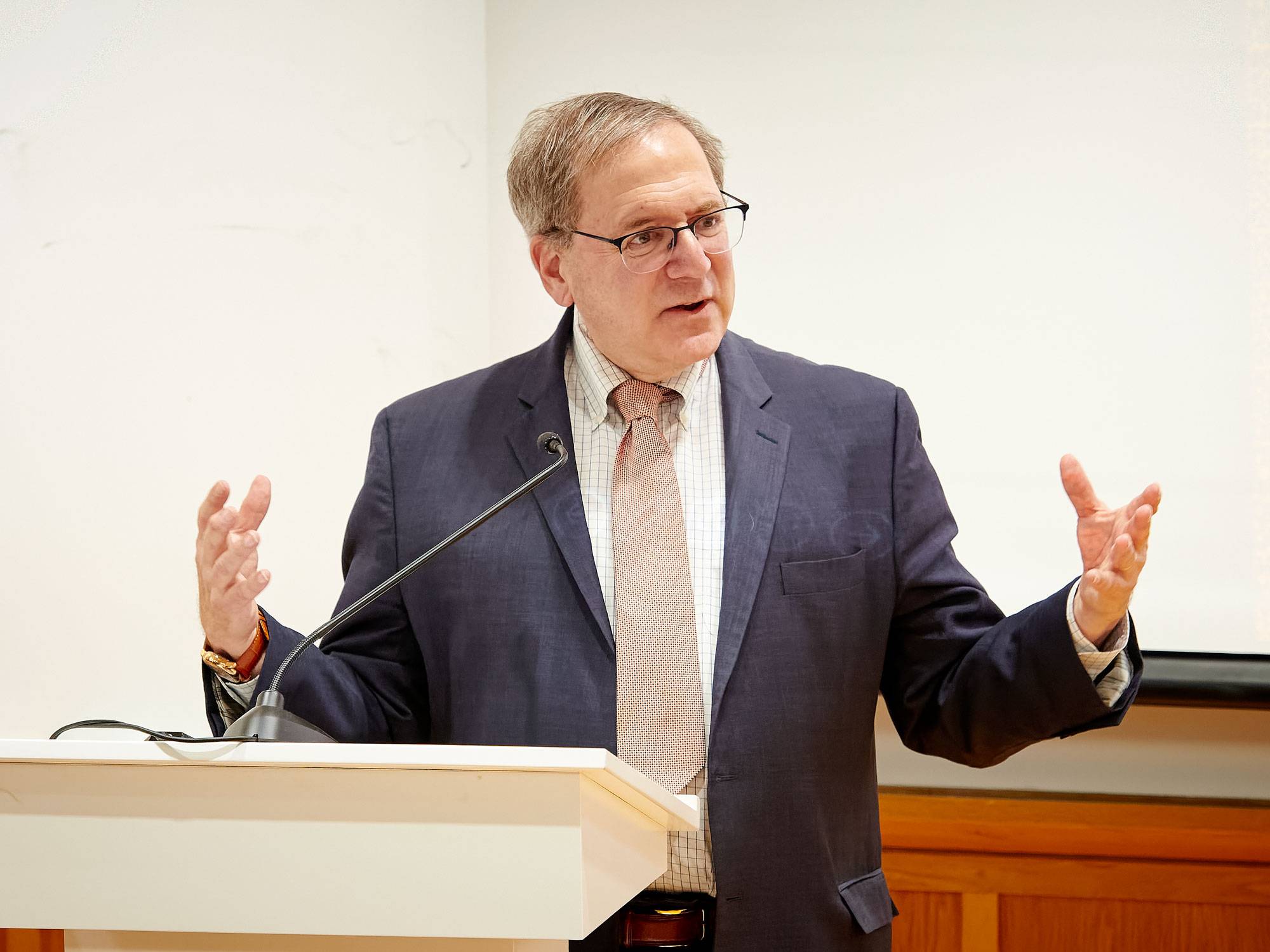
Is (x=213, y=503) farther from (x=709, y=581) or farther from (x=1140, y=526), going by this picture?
(x=1140, y=526)

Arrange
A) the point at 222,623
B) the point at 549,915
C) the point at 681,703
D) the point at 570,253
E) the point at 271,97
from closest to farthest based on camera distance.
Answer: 1. the point at 549,915
2. the point at 222,623
3. the point at 681,703
4. the point at 570,253
5. the point at 271,97

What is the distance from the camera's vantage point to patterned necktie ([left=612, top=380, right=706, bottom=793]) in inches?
52.2

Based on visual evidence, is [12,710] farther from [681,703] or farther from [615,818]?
[615,818]

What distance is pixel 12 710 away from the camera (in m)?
1.60

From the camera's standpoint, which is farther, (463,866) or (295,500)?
(295,500)

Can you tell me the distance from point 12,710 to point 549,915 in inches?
46.5

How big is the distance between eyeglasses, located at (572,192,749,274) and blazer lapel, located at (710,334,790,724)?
0.16 metres

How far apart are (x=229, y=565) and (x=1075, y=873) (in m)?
1.72

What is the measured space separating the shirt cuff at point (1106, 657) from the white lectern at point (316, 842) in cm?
62

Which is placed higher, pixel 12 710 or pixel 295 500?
pixel 295 500

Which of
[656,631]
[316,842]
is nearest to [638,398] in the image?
[656,631]

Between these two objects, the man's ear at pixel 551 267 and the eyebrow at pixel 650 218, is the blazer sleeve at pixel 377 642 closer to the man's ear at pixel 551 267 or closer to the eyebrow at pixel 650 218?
the man's ear at pixel 551 267

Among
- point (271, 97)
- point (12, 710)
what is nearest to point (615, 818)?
point (12, 710)

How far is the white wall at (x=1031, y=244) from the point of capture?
2.05m
